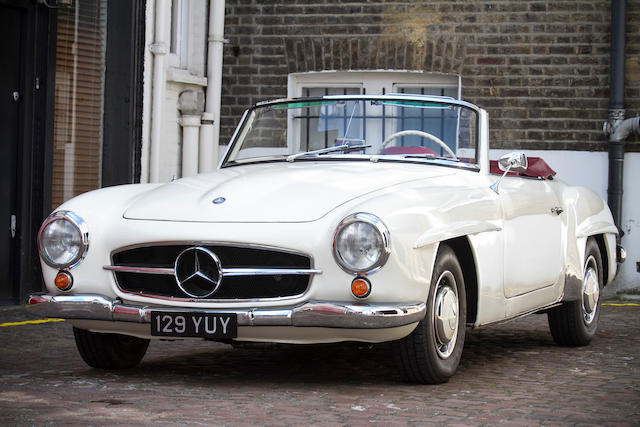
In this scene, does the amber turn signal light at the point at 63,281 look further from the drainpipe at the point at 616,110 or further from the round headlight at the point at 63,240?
the drainpipe at the point at 616,110

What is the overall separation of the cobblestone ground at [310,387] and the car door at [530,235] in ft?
1.58

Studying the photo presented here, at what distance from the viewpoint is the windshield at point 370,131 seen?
6.62 metres

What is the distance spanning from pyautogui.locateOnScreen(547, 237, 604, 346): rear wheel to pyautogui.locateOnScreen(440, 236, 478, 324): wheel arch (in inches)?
63.1

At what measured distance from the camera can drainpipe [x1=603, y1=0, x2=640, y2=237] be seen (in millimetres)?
12180

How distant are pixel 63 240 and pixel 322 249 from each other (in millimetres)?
1324

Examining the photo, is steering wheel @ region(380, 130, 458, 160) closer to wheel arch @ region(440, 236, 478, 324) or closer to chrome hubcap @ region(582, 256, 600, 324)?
wheel arch @ region(440, 236, 478, 324)

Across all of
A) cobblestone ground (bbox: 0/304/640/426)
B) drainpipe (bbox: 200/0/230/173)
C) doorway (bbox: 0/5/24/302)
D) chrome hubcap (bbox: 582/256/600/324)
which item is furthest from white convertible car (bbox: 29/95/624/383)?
drainpipe (bbox: 200/0/230/173)

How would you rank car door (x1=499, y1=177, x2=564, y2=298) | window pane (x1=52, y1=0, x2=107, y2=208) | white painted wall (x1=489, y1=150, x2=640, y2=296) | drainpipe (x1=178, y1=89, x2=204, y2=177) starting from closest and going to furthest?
1. car door (x1=499, y1=177, x2=564, y2=298)
2. window pane (x1=52, y1=0, x2=107, y2=208)
3. drainpipe (x1=178, y1=89, x2=204, y2=177)
4. white painted wall (x1=489, y1=150, x2=640, y2=296)

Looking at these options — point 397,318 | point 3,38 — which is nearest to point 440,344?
point 397,318

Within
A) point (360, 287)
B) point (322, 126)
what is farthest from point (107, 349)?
point (322, 126)

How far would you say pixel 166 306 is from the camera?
5.38m

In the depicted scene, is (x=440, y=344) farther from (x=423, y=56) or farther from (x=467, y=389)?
(x=423, y=56)

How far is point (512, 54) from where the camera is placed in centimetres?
1262

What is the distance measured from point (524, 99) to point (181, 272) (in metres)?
7.90
